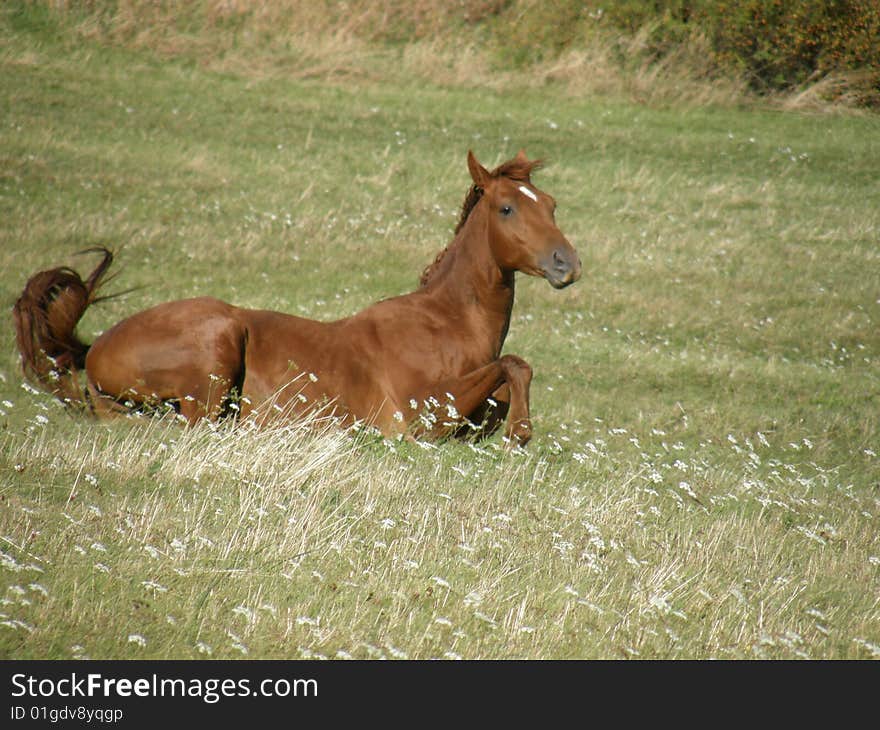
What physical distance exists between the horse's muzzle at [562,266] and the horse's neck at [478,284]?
1.63ft

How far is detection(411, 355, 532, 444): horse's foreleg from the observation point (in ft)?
29.8

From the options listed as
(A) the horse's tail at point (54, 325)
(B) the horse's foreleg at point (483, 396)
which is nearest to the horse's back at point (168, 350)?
(A) the horse's tail at point (54, 325)

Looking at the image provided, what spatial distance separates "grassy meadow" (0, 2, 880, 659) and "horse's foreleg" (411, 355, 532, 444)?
0.93 feet

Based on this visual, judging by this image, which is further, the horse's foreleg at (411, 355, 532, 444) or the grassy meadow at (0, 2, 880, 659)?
the horse's foreleg at (411, 355, 532, 444)

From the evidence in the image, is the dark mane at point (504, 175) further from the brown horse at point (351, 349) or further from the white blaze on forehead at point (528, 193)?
the white blaze on forehead at point (528, 193)

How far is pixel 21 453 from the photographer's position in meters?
6.93

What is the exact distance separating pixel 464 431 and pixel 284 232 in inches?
435

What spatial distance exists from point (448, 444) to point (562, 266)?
65.2 inches

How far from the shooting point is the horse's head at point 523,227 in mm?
9469

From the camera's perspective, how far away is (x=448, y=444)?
8.88m

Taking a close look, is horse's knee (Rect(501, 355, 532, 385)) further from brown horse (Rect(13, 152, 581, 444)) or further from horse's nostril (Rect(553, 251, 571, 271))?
horse's nostril (Rect(553, 251, 571, 271))

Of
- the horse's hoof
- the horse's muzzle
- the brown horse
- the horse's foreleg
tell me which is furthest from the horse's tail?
the horse's muzzle

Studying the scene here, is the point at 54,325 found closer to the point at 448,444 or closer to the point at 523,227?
the point at 448,444
